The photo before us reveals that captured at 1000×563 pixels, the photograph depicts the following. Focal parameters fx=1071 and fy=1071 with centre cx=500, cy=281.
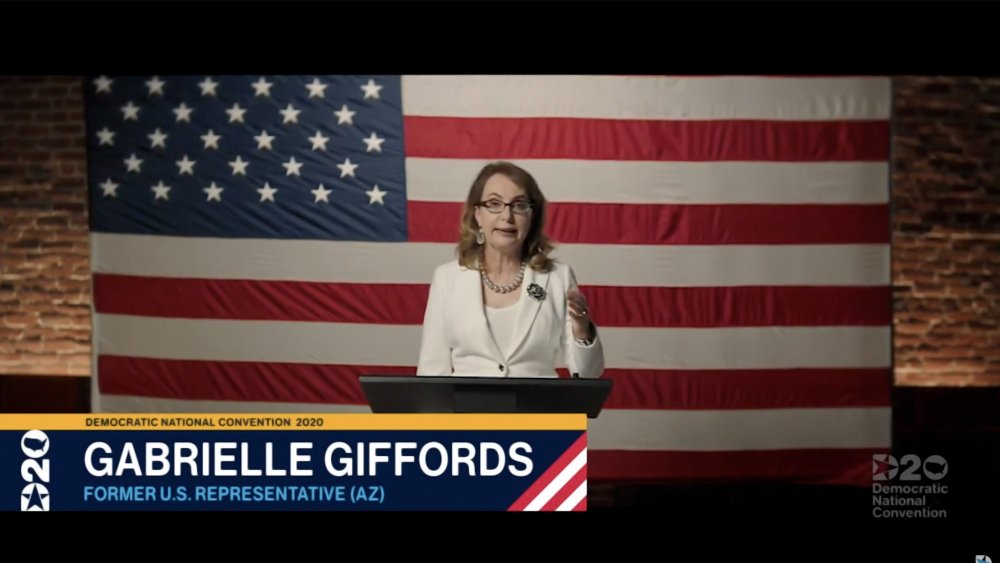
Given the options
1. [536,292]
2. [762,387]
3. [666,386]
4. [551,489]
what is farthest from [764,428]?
[536,292]

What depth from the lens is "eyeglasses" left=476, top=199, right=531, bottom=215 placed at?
3.21m

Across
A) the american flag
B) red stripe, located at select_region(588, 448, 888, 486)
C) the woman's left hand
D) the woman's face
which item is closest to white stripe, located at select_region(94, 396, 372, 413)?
the american flag

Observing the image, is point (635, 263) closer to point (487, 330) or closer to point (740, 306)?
point (740, 306)

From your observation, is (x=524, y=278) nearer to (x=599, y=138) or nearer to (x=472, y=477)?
(x=472, y=477)

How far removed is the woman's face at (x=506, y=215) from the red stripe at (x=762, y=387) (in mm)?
1143

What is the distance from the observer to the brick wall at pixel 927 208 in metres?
4.46

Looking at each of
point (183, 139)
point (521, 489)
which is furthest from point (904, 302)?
point (183, 139)

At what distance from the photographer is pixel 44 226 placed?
15.2 feet

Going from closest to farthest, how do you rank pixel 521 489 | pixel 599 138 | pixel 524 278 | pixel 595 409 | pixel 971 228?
pixel 595 409 → pixel 524 278 → pixel 521 489 → pixel 599 138 → pixel 971 228

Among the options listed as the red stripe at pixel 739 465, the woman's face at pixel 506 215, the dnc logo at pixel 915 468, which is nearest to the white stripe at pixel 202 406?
the red stripe at pixel 739 465

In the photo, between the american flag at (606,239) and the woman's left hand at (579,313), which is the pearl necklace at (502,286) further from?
the american flag at (606,239)

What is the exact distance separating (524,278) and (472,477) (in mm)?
746

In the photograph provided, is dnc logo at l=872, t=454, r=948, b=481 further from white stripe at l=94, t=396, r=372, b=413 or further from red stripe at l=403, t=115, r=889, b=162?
white stripe at l=94, t=396, r=372, b=413

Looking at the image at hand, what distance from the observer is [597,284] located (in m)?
4.17
